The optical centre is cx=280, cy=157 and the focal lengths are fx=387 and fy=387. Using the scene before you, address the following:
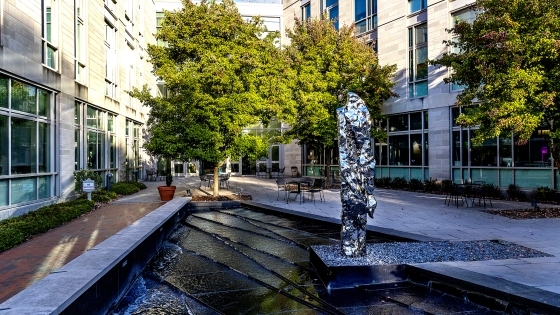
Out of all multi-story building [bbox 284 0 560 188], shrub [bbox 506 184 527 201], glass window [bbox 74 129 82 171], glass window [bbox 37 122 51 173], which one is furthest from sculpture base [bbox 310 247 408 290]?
multi-story building [bbox 284 0 560 188]

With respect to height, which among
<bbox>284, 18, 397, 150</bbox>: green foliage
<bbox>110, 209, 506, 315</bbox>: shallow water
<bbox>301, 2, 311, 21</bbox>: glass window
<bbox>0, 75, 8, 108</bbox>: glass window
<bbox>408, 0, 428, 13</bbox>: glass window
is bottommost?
<bbox>110, 209, 506, 315</bbox>: shallow water

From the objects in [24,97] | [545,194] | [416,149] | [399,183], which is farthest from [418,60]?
[24,97]

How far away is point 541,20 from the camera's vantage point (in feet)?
35.3

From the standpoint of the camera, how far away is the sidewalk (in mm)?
5594

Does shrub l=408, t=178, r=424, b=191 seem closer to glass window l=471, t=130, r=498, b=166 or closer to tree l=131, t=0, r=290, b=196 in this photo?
glass window l=471, t=130, r=498, b=166

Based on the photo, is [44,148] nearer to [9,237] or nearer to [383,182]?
[9,237]

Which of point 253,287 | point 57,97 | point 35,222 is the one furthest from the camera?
point 57,97

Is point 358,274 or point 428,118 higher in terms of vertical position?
point 428,118

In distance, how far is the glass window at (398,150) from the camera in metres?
22.3

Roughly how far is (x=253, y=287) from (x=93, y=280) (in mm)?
2203

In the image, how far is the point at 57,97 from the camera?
13.2 metres

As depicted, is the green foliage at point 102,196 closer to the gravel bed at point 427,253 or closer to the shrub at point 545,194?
the gravel bed at point 427,253

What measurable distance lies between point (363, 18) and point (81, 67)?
687 inches

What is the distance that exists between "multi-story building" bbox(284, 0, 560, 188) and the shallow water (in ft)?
38.8
